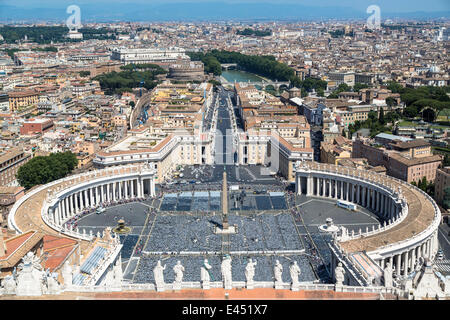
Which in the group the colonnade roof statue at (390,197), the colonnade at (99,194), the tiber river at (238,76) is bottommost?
the colonnade at (99,194)

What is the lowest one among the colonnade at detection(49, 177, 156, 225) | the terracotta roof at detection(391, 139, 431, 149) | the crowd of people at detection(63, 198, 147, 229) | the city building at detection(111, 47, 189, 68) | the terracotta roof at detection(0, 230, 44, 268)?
the crowd of people at detection(63, 198, 147, 229)

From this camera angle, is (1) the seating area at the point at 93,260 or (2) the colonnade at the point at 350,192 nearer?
(1) the seating area at the point at 93,260

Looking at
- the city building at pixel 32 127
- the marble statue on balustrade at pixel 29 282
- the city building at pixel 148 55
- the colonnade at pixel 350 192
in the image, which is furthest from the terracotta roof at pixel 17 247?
the city building at pixel 148 55

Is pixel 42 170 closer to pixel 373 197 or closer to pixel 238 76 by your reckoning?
pixel 373 197

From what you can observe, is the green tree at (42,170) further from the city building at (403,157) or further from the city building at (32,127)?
the city building at (403,157)

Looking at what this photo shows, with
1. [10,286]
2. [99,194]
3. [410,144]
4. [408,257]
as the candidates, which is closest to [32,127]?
[99,194]

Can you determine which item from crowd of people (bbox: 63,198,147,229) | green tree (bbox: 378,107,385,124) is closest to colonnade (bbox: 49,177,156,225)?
crowd of people (bbox: 63,198,147,229)

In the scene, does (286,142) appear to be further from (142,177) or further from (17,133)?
(17,133)

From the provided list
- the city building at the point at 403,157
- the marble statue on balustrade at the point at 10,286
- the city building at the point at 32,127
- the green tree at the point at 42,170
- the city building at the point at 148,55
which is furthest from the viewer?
the city building at the point at 148,55

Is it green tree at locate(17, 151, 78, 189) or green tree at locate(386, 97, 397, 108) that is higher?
green tree at locate(386, 97, 397, 108)

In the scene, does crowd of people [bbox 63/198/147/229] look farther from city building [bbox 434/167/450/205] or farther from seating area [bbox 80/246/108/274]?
city building [bbox 434/167/450/205]
